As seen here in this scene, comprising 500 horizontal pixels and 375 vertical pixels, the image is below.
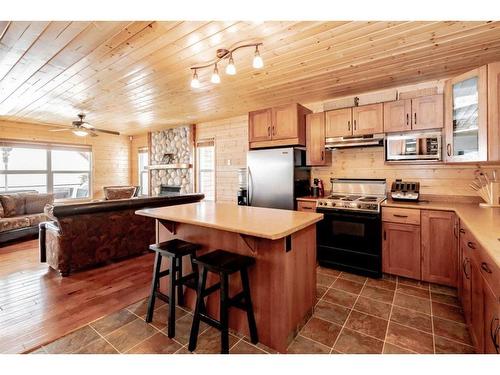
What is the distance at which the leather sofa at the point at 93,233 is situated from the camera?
10.2 feet

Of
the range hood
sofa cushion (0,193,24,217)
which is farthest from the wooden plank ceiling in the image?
sofa cushion (0,193,24,217)

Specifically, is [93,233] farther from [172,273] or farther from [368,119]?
[368,119]

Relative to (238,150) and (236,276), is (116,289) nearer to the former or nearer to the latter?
(236,276)

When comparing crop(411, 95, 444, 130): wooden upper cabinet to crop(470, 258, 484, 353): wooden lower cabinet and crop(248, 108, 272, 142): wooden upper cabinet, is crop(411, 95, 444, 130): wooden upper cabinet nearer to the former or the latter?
crop(470, 258, 484, 353): wooden lower cabinet

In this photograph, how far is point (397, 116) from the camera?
3135 mm

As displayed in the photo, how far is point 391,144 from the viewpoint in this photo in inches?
129

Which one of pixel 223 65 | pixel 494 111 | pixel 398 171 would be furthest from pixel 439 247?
pixel 223 65

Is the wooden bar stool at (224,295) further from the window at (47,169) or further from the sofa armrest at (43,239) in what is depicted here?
the window at (47,169)

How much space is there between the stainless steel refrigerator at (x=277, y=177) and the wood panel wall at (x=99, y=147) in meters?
5.04

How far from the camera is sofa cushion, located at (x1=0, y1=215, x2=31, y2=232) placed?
4.27m

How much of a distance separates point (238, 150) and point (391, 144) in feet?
9.33

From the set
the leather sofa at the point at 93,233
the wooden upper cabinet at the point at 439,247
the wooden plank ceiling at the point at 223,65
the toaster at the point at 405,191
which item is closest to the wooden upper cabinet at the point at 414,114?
the wooden plank ceiling at the point at 223,65

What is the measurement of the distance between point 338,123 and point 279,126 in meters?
0.88
